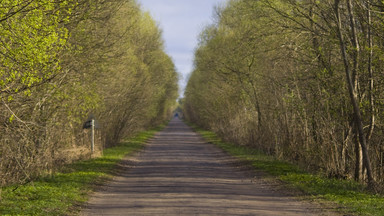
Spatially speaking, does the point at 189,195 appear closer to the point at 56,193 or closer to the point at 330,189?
the point at 56,193

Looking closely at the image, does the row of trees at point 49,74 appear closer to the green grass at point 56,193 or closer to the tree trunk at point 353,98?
the green grass at point 56,193

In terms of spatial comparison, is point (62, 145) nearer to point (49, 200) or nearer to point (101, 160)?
point (101, 160)

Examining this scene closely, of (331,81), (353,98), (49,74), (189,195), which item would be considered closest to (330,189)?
(353,98)

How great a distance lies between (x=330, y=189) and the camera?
47.4 ft

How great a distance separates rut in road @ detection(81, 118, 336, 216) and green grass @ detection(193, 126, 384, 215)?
79 centimetres

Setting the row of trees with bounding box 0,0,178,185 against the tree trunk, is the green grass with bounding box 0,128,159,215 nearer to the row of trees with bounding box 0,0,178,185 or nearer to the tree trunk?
the row of trees with bounding box 0,0,178,185

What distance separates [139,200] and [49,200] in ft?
6.75

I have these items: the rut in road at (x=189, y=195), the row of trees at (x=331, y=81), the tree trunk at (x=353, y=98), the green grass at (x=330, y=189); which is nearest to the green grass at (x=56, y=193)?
the rut in road at (x=189, y=195)

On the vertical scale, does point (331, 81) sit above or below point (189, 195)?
above

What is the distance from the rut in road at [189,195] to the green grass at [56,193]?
0.46m

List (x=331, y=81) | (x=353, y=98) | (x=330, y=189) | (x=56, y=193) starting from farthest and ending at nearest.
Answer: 1. (x=331, y=81)
2. (x=353, y=98)
3. (x=330, y=189)
4. (x=56, y=193)

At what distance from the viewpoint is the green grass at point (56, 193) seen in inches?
442

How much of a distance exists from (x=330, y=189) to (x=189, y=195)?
3.98 meters

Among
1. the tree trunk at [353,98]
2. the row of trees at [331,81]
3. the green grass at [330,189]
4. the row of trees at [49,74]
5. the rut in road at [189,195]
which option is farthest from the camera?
the row of trees at [331,81]
